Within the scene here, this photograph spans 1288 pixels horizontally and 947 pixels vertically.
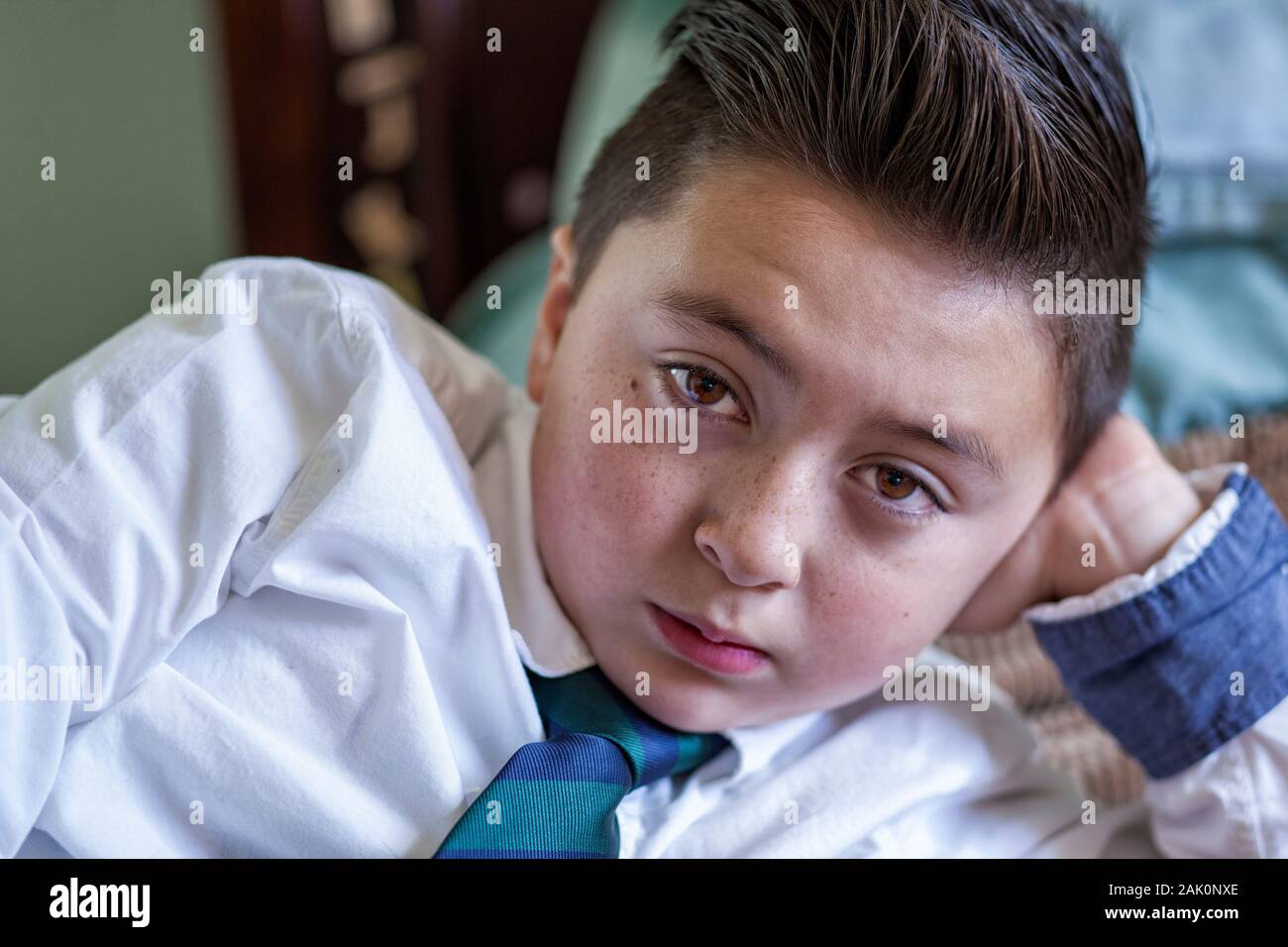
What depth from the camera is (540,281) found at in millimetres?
1386

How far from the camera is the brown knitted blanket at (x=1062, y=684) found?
99 centimetres

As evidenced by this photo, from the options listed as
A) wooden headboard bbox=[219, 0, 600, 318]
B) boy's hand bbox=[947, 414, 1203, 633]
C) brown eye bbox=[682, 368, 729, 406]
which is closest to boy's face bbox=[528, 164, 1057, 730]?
brown eye bbox=[682, 368, 729, 406]

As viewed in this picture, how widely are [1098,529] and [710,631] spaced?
34 centimetres

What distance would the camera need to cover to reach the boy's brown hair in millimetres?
654

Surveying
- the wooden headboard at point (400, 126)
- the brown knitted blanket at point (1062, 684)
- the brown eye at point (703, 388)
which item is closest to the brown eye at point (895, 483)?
the brown eye at point (703, 388)

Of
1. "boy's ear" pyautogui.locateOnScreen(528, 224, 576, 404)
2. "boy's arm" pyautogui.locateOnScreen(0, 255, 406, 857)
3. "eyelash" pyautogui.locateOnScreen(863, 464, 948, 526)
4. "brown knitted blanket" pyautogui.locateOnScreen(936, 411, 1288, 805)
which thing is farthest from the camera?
"brown knitted blanket" pyautogui.locateOnScreen(936, 411, 1288, 805)

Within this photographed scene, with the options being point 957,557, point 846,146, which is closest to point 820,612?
point 957,557

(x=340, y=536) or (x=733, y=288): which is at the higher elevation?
(x=733, y=288)

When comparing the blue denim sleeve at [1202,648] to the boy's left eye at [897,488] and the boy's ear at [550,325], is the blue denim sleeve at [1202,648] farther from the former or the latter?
the boy's ear at [550,325]

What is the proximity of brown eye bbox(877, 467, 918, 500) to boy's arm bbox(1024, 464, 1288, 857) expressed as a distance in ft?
0.71

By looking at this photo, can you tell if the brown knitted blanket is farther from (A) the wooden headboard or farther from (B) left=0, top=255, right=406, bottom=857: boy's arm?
(A) the wooden headboard
